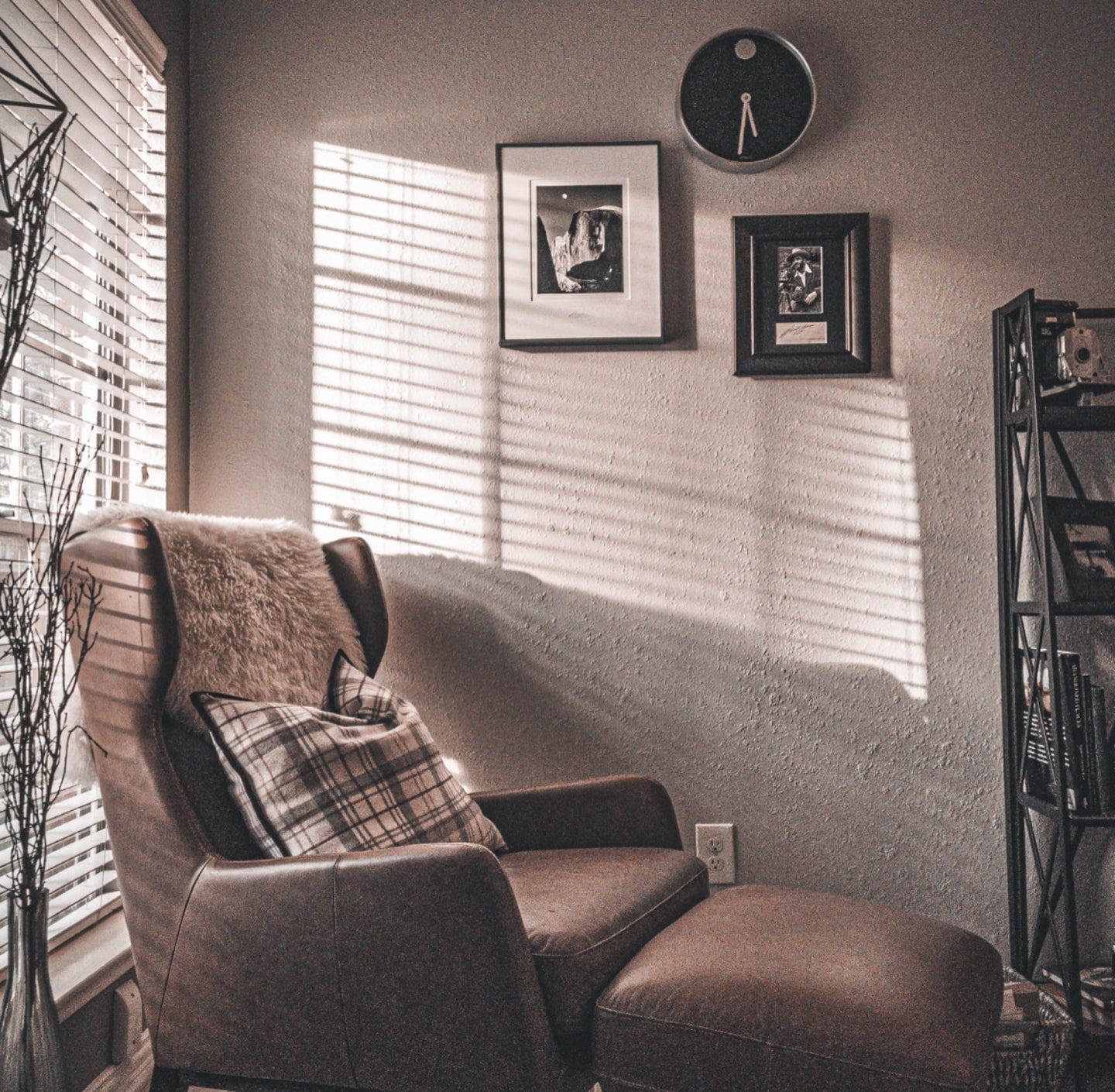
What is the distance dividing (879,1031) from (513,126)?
6.63 feet

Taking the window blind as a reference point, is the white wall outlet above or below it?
below

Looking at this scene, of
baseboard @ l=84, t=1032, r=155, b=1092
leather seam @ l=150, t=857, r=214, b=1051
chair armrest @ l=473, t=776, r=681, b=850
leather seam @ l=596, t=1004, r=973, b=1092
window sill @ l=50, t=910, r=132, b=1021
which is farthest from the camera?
chair armrest @ l=473, t=776, r=681, b=850

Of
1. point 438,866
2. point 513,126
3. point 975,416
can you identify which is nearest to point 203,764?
point 438,866

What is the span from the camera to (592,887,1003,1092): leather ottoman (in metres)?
1.25

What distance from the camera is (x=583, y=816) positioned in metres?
2.00

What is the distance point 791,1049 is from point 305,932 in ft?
2.20

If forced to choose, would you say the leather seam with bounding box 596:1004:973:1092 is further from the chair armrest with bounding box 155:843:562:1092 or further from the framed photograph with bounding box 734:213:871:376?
the framed photograph with bounding box 734:213:871:376

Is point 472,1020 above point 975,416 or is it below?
below

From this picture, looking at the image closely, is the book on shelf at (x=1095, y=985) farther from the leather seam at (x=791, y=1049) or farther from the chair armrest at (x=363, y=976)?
the chair armrest at (x=363, y=976)

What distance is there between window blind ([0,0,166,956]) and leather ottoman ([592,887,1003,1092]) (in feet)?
2.91

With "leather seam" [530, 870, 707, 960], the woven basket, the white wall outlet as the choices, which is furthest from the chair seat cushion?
the woven basket

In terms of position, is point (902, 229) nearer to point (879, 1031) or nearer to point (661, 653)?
point (661, 653)

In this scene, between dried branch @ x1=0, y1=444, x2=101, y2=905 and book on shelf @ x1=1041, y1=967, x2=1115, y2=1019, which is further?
book on shelf @ x1=1041, y1=967, x2=1115, y2=1019

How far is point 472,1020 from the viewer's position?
1.37 metres
